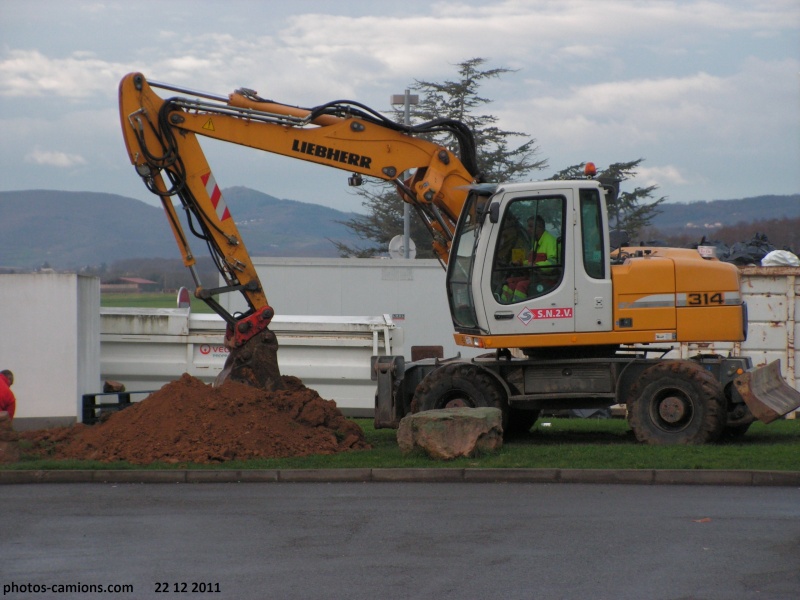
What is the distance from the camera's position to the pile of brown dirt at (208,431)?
1327cm

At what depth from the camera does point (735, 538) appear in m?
8.98

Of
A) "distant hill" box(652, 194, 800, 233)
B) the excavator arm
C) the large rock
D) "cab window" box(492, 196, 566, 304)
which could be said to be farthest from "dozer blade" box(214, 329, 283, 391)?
"distant hill" box(652, 194, 800, 233)

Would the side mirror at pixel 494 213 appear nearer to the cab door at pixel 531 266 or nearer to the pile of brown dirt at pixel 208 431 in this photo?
the cab door at pixel 531 266

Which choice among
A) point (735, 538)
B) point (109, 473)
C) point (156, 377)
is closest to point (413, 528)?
point (735, 538)

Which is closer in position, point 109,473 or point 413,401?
point 109,473

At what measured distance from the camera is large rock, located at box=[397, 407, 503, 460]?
508 inches

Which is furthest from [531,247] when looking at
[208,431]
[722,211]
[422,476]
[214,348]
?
[722,211]

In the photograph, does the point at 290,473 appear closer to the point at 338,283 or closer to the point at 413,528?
the point at 413,528

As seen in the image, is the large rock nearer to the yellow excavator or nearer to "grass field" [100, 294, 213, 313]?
the yellow excavator

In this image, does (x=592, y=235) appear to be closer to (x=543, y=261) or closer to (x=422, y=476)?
(x=543, y=261)

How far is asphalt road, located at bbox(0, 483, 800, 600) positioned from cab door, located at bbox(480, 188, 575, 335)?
278 cm

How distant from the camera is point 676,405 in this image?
1388 cm

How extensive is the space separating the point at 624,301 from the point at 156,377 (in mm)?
9582

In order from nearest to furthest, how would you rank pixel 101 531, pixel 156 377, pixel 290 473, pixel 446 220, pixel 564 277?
pixel 101 531 < pixel 290 473 < pixel 564 277 < pixel 446 220 < pixel 156 377
